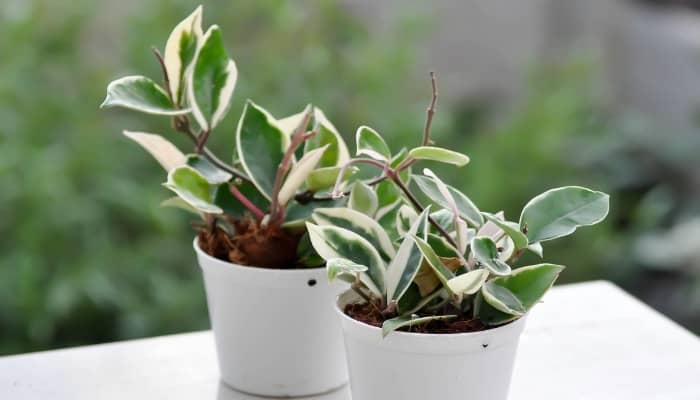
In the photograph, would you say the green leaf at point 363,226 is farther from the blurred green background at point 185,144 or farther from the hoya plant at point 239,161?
the blurred green background at point 185,144

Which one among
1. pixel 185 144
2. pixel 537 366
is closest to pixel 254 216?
pixel 537 366

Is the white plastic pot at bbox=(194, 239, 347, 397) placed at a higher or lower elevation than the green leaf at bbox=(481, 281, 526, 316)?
lower

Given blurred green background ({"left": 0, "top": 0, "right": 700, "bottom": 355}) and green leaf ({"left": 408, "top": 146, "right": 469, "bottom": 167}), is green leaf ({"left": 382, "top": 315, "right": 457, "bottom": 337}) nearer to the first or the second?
green leaf ({"left": 408, "top": 146, "right": 469, "bottom": 167})

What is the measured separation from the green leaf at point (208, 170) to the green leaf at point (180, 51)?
45 millimetres

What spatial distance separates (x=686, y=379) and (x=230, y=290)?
387 mm

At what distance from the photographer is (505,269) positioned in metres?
0.57

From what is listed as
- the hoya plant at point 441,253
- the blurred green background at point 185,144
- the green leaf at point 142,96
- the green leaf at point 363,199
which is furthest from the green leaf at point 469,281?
the blurred green background at point 185,144

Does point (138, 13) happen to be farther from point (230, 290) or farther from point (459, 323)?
point (459, 323)

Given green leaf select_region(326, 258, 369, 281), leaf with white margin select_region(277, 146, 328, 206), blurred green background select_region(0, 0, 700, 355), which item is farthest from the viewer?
blurred green background select_region(0, 0, 700, 355)

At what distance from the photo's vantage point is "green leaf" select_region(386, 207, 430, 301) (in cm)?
59

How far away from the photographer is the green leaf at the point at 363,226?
63cm

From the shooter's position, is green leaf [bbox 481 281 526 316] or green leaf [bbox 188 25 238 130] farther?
green leaf [bbox 188 25 238 130]

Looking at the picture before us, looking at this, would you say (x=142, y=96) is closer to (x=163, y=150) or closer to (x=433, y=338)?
(x=163, y=150)

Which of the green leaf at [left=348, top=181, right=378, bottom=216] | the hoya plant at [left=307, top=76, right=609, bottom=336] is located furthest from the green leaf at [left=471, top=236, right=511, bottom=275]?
the green leaf at [left=348, top=181, right=378, bottom=216]
